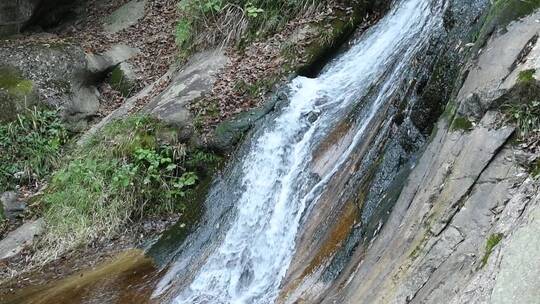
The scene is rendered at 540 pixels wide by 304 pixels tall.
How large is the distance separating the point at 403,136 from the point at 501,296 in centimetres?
256

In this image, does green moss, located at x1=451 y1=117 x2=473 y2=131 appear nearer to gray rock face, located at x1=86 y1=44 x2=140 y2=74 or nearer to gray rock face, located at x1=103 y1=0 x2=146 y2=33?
gray rock face, located at x1=86 y1=44 x2=140 y2=74

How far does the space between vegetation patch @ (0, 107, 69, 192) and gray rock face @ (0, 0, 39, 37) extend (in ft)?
8.69

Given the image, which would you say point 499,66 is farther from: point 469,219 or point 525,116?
point 469,219

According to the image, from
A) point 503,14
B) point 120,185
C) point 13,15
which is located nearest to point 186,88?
point 120,185

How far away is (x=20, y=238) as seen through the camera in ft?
25.2

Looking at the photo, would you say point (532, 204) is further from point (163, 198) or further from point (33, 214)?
point (33, 214)

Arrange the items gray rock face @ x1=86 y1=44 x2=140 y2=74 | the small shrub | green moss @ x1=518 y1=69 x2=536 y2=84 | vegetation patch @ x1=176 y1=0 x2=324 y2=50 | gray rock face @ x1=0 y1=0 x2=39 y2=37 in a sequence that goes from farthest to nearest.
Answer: gray rock face @ x1=0 y1=0 x2=39 y2=37, gray rock face @ x1=86 y1=44 x2=140 y2=74, vegetation patch @ x1=176 y1=0 x2=324 y2=50, green moss @ x1=518 y1=69 x2=536 y2=84, the small shrub

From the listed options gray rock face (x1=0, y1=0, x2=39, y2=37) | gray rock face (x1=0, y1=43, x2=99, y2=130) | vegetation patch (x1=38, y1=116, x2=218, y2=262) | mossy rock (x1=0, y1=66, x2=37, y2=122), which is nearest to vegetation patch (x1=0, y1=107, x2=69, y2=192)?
mossy rock (x1=0, y1=66, x2=37, y2=122)

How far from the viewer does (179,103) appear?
335 inches

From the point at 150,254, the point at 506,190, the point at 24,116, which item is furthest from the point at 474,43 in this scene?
the point at 24,116

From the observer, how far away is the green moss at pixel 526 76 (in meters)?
3.88

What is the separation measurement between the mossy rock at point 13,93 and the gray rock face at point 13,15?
71.3 inches

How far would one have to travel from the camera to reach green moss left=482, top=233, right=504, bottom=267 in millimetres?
3127

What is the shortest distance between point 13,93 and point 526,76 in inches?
337
